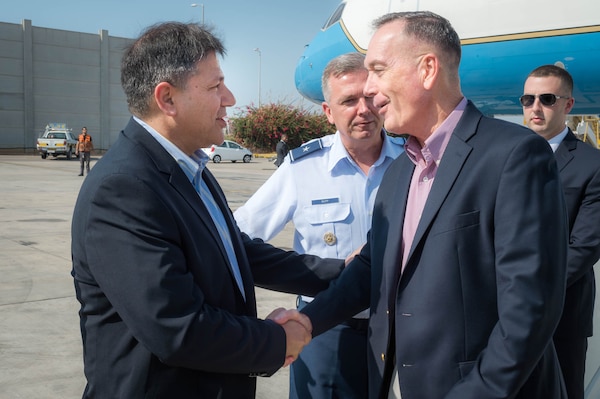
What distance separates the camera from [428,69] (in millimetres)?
1746

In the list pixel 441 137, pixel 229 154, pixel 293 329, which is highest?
pixel 441 137

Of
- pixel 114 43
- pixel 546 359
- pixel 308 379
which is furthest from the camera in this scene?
pixel 114 43

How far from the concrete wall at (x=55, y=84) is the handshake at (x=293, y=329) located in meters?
37.0

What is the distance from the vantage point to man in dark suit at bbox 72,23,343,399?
1.47m

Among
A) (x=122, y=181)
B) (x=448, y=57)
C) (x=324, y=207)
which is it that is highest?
(x=448, y=57)

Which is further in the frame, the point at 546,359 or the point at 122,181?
the point at 546,359

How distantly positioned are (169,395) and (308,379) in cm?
104

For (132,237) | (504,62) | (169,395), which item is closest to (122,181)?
(132,237)

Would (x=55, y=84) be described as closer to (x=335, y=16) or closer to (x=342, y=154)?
(x=335, y=16)

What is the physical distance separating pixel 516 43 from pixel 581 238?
15.7ft

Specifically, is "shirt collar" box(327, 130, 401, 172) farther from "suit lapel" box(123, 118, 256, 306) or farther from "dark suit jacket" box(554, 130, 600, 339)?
"suit lapel" box(123, 118, 256, 306)

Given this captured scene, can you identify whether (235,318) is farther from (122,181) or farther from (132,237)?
(122,181)

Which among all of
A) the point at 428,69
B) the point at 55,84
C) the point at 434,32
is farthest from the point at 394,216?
the point at 55,84

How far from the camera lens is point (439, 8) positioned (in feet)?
23.9
